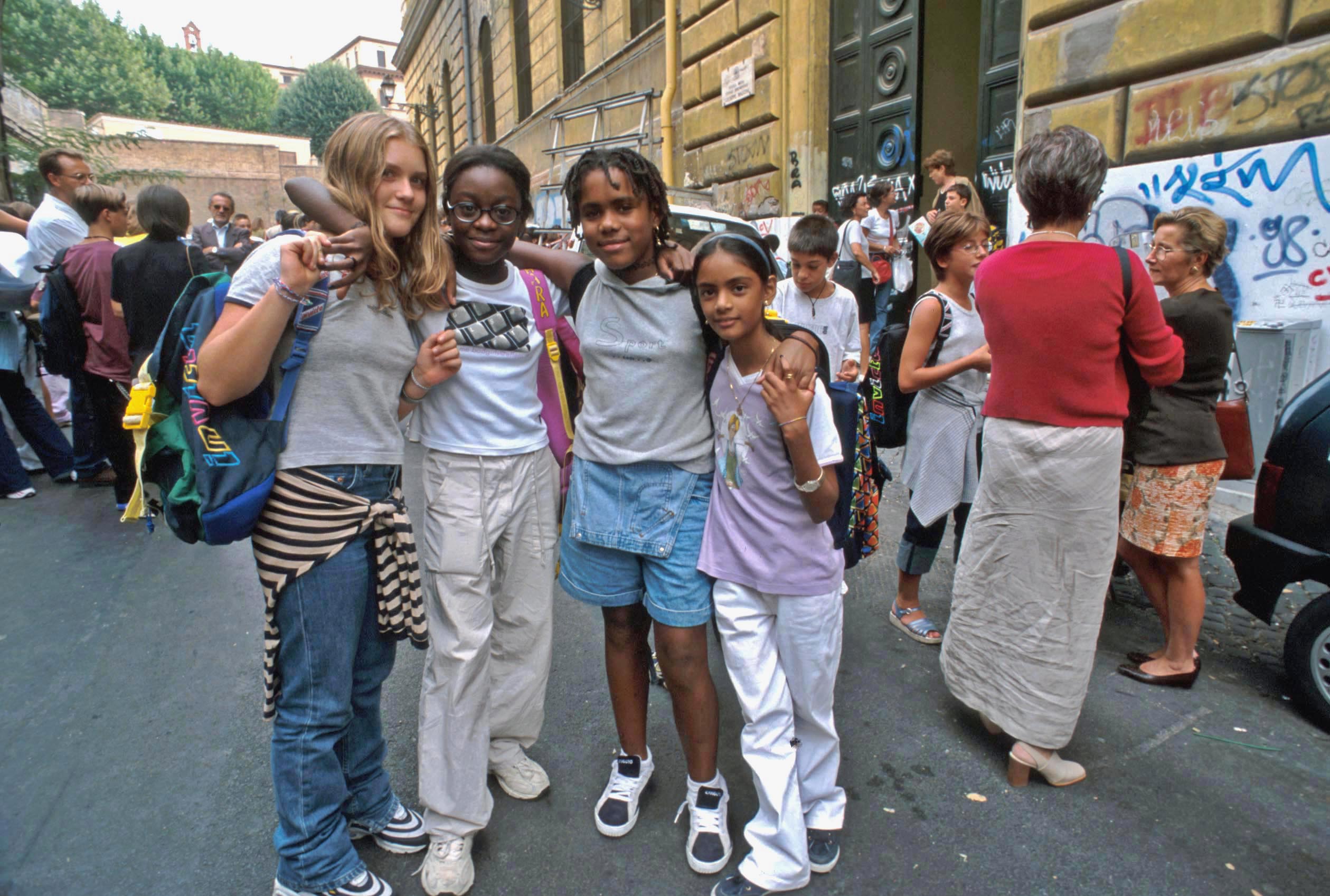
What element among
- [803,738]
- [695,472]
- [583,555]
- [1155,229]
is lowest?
[803,738]

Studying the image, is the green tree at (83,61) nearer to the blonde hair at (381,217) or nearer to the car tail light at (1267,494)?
the blonde hair at (381,217)

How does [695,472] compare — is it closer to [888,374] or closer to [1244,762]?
[888,374]

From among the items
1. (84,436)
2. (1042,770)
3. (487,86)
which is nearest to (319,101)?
(487,86)

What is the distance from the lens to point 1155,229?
10.2 ft

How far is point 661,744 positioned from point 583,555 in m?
0.92

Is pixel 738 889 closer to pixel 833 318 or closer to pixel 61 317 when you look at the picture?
pixel 833 318

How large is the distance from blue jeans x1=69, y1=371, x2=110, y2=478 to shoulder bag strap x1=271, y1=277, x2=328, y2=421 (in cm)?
525

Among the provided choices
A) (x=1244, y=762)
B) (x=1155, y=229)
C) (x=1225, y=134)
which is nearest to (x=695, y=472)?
(x=1244, y=762)

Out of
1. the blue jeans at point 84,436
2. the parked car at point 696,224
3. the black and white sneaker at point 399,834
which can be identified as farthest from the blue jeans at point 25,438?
the black and white sneaker at point 399,834

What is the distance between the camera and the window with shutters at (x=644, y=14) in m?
13.1

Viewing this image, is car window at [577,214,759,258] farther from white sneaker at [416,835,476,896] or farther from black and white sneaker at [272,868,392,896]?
black and white sneaker at [272,868,392,896]

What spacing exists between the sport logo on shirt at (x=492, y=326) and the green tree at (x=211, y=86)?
7026 centimetres

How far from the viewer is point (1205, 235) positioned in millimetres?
2928

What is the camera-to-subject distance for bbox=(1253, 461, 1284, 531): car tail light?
9.58 ft
